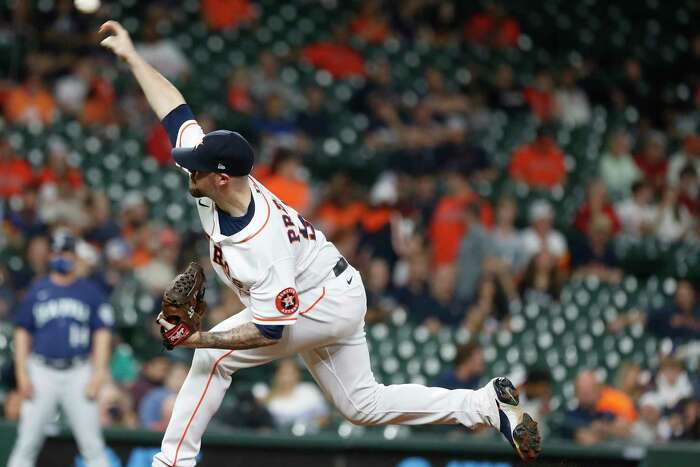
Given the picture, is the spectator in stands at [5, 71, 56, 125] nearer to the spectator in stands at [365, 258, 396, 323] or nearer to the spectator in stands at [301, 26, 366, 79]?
the spectator in stands at [301, 26, 366, 79]

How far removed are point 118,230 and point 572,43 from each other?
19.2 ft

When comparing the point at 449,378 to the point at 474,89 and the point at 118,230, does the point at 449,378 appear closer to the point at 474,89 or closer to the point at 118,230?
the point at 118,230

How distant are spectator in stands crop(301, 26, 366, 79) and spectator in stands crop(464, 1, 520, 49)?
1.35 meters

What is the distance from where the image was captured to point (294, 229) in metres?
5.07

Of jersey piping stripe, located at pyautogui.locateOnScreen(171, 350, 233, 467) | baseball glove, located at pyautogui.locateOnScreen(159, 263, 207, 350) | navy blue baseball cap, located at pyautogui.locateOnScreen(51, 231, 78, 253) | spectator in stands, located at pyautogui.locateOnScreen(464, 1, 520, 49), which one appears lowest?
spectator in stands, located at pyautogui.locateOnScreen(464, 1, 520, 49)

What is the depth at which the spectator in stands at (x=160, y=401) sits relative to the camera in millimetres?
8383

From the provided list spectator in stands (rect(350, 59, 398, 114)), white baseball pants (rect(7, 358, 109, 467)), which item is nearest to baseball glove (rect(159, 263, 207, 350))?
white baseball pants (rect(7, 358, 109, 467))

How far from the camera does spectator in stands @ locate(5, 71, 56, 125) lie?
11.0 m

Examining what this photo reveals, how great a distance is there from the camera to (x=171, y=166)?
1102cm

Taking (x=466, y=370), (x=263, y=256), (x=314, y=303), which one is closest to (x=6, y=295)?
(x=466, y=370)

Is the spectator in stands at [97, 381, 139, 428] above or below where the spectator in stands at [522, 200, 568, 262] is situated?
A: above

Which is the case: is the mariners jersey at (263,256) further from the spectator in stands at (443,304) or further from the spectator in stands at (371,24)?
the spectator in stands at (371,24)

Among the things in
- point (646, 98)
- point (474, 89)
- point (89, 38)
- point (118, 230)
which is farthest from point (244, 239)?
point (646, 98)

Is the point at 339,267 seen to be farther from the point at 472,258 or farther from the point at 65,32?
the point at 65,32
